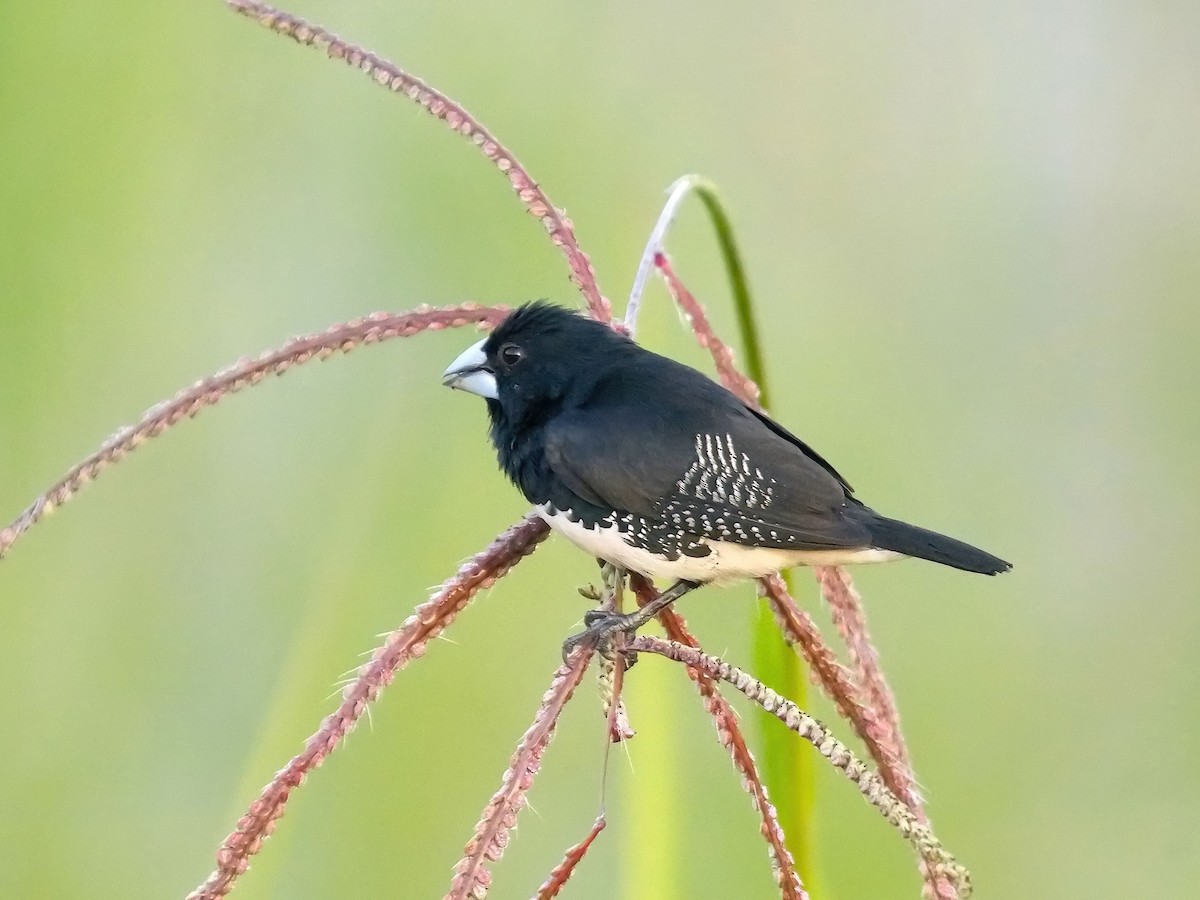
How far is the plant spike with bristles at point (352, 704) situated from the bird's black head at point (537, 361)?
0.66 ft

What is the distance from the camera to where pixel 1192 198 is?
1530mm

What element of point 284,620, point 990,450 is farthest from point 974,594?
point 284,620

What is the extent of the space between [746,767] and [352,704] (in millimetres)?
204

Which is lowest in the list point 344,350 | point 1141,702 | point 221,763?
point 221,763

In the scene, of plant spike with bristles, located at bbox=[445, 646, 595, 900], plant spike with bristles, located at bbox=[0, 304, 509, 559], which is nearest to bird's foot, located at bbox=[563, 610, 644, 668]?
plant spike with bristles, located at bbox=[445, 646, 595, 900]

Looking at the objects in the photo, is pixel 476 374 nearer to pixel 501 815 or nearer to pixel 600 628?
pixel 600 628

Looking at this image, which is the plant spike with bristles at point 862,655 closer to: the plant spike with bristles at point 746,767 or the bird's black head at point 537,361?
the plant spike with bristles at point 746,767

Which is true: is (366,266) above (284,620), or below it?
above

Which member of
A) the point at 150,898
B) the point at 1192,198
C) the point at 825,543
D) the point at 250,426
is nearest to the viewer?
the point at 825,543

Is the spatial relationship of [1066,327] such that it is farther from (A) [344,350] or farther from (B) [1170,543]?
(A) [344,350]

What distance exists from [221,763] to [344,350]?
0.96 m

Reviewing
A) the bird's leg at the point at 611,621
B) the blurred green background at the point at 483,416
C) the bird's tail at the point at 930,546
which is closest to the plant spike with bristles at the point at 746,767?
the bird's leg at the point at 611,621

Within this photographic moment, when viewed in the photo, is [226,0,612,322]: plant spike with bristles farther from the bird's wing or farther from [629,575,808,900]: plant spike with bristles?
[629,575,808,900]: plant spike with bristles

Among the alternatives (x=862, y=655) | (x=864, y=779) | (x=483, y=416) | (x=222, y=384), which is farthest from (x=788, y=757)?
(x=483, y=416)
